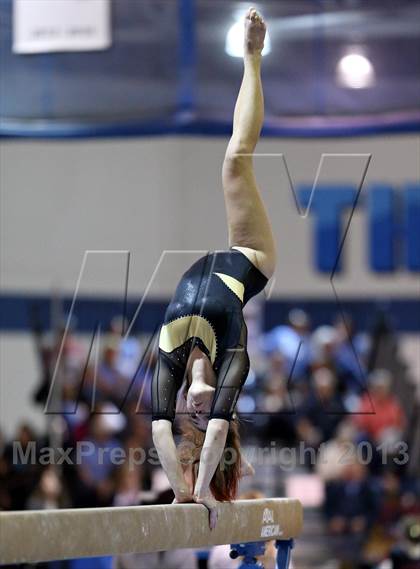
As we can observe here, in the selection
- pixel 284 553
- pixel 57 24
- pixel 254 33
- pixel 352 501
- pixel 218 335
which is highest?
pixel 57 24

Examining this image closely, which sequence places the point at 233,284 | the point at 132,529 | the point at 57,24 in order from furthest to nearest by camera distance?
the point at 57,24 → the point at 233,284 → the point at 132,529

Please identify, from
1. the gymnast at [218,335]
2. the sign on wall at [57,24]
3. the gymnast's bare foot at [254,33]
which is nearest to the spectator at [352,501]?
the sign on wall at [57,24]

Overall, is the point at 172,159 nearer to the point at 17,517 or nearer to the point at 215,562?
the point at 215,562

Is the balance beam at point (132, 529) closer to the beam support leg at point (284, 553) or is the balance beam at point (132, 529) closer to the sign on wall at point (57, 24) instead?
the beam support leg at point (284, 553)

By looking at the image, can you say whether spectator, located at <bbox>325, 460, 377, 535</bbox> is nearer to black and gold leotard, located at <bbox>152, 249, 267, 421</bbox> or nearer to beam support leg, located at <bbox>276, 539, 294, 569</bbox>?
beam support leg, located at <bbox>276, 539, 294, 569</bbox>

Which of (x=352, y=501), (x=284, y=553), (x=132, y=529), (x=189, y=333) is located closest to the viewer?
(x=132, y=529)

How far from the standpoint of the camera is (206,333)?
4.99 meters

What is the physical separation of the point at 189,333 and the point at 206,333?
0.07 m

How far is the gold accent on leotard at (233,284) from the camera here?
5.10m

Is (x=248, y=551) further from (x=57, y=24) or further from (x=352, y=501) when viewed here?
(x=57, y=24)

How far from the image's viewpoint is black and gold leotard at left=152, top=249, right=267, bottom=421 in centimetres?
492

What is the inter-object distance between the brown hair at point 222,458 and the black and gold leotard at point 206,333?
0.26m

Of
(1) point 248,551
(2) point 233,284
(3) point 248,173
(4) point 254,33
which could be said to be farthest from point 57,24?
(1) point 248,551

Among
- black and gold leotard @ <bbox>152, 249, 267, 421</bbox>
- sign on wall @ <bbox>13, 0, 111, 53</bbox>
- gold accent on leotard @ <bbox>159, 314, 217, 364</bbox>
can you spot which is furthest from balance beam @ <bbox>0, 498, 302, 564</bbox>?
sign on wall @ <bbox>13, 0, 111, 53</bbox>
